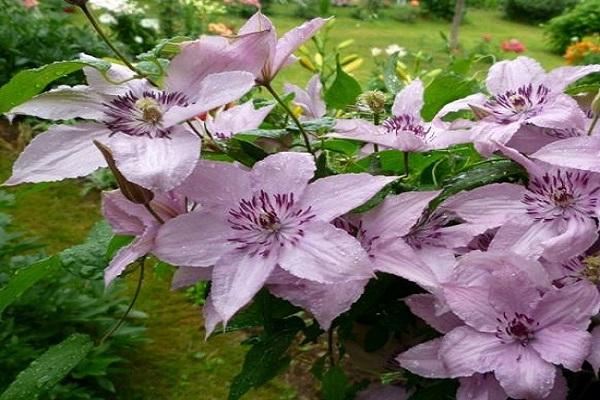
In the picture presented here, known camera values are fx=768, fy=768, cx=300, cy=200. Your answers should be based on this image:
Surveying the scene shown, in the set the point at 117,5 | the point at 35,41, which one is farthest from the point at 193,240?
the point at 117,5

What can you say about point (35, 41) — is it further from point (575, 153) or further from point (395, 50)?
point (575, 153)

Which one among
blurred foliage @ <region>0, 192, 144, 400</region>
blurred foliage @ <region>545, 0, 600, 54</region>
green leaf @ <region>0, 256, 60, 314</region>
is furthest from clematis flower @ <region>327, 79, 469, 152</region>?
blurred foliage @ <region>545, 0, 600, 54</region>

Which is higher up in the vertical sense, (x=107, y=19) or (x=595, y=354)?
(x=595, y=354)

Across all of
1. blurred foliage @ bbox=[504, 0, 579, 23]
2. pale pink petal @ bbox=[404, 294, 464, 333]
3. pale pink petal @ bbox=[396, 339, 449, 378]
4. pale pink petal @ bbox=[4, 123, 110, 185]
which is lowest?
blurred foliage @ bbox=[504, 0, 579, 23]

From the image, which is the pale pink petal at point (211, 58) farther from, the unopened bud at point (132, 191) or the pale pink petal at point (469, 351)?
the pale pink petal at point (469, 351)

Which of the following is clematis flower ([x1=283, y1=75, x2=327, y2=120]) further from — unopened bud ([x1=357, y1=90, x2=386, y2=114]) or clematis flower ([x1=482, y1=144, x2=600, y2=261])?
clematis flower ([x1=482, y1=144, x2=600, y2=261])

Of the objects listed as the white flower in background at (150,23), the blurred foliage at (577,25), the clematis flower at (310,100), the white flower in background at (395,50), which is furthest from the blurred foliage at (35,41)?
the blurred foliage at (577,25)
